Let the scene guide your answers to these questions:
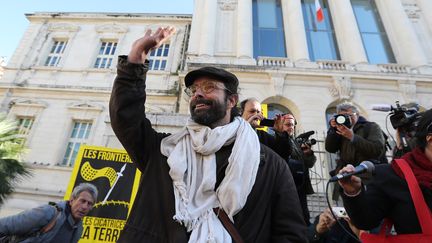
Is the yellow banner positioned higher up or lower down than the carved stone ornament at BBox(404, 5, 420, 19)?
lower down

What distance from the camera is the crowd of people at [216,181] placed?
57.7 inches

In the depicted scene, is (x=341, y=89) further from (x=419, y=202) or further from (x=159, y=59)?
(x=419, y=202)

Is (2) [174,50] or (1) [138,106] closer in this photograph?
(1) [138,106]

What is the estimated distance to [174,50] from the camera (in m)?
16.3

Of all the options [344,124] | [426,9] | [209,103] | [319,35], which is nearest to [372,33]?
[319,35]

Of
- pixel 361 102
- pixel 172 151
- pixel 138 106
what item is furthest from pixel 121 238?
pixel 361 102

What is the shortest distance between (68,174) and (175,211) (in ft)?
42.4

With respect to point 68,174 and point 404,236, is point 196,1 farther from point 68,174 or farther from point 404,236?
point 404,236

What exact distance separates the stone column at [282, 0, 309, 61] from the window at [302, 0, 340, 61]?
2.36 ft

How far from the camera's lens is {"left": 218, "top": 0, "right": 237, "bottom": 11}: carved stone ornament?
15086mm

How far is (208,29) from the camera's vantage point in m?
13.7

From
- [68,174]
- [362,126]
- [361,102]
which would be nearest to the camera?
[362,126]

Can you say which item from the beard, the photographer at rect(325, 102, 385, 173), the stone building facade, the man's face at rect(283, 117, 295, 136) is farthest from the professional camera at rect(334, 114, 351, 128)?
the stone building facade

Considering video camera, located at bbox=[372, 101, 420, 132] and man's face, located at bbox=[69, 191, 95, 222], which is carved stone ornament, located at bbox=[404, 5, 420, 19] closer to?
video camera, located at bbox=[372, 101, 420, 132]
